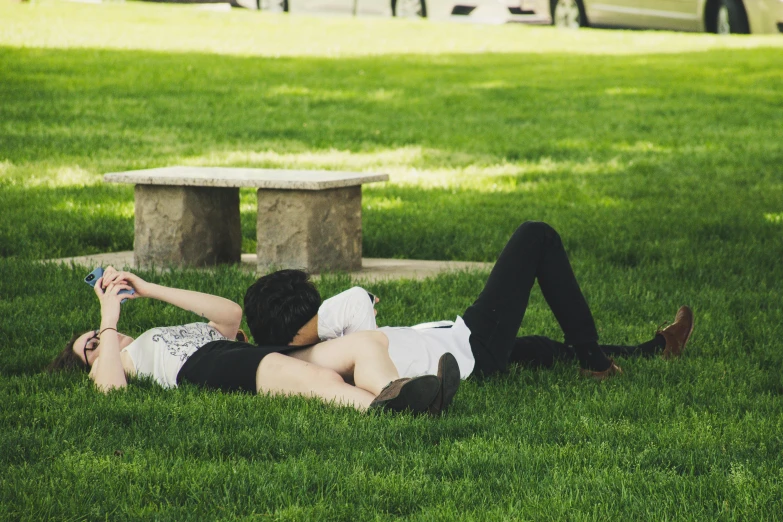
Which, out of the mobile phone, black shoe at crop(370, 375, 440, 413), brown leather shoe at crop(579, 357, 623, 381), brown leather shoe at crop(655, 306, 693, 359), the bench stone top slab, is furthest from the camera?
the bench stone top slab

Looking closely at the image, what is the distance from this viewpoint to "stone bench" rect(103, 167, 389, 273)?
7.35 m

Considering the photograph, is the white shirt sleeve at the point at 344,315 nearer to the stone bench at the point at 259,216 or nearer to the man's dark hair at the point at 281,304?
the man's dark hair at the point at 281,304

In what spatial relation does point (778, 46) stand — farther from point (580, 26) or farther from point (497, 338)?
point (497, 338)

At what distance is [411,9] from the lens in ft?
83.5

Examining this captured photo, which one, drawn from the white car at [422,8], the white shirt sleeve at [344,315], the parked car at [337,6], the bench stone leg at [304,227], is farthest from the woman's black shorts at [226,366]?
the parked car at [337,6]

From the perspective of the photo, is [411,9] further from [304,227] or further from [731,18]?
[304,227]

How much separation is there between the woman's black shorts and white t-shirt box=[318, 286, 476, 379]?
0.79 feet

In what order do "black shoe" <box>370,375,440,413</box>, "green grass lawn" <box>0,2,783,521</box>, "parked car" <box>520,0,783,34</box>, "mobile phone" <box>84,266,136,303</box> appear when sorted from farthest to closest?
"parked car" <box>520,0,783,34</box>, "mobile phone" <box>84,266,136,303</box>, "black shoe" <box>370,375,440,413</box>, "green grass lawn" <box>0,2,783,521</box>

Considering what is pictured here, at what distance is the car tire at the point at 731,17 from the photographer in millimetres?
21266

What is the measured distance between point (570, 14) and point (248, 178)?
57.4 ft

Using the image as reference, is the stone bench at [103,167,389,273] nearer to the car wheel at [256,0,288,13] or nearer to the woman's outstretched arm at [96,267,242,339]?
the woman's outstretched arm at [96,267,242,339]

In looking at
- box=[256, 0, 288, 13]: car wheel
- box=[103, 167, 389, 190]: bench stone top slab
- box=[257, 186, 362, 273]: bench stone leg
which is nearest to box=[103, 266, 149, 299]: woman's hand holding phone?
box=[103, 167, 389, 190]: bench stone top slab

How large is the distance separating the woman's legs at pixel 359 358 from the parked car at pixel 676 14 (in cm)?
1769

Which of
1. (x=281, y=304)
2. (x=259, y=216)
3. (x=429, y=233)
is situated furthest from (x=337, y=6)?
(x=281, y=304)
